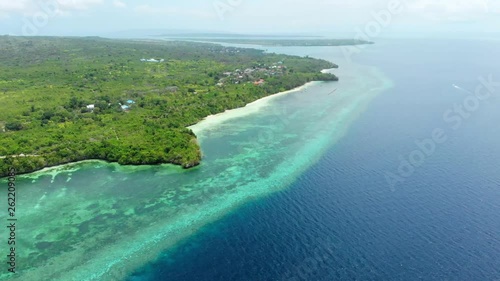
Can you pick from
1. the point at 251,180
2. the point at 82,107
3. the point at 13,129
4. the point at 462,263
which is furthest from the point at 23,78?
the point at 462,263

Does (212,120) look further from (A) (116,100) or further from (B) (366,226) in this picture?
(B) (366,226)

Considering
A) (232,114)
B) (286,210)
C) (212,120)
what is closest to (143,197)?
(286,210)

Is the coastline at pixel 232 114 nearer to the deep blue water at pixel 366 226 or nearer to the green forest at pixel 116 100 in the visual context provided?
the green forest at pixel 116 100

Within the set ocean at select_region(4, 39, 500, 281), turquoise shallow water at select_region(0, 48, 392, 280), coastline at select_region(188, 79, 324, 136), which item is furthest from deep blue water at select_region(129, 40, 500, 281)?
coastline at select_region(188, 79, 324, 136)

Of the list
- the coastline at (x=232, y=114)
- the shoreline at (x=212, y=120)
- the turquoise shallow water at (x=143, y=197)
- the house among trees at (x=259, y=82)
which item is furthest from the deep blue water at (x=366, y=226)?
the house among trees at (x=259, y=82)

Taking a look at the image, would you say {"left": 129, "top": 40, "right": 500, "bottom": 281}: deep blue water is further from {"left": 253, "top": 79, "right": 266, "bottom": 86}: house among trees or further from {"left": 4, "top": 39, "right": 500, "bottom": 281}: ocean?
{"left": 253, "top": 79, "right": 266, "bottom": 86}: house among trees

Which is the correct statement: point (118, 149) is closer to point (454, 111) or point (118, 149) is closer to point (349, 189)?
point (349, 189)
